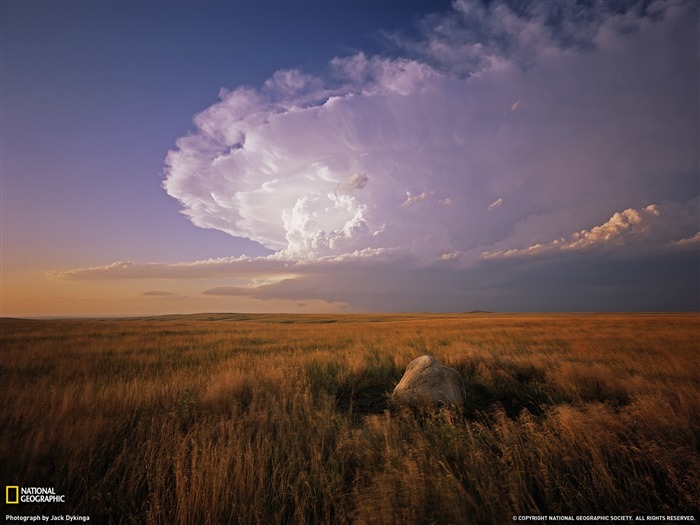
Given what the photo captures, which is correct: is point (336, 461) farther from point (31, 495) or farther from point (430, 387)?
point (430, 387)

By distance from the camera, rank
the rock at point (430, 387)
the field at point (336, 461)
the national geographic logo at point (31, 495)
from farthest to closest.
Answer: the rock at point (430, 387) → the national geographic logo at point (31, 495) → the field at point (336, 461)

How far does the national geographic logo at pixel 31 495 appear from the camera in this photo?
332 cm

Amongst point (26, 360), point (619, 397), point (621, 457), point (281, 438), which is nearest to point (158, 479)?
point (281, 438)

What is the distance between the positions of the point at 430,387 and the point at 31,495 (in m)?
6.62

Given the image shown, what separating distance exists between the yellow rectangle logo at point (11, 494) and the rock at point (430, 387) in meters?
6.28

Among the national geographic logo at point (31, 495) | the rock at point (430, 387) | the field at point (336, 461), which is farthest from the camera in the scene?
the rock at point (430, 387)

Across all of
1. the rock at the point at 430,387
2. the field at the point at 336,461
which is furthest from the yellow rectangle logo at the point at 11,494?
the rock at the point at 430,387

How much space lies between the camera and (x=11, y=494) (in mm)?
3412

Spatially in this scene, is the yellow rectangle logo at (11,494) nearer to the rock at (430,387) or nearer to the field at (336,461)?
the field at (336,461)

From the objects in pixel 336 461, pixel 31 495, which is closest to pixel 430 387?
pixel 336 461

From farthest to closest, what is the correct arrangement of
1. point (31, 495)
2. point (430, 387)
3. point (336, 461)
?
point (430, 387) → point (336, 461) → point (31, 495)

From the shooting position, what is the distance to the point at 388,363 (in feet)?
36.2

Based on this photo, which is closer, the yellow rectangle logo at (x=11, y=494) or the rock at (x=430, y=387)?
the yellow rectangle logo at (x=11, y=494)

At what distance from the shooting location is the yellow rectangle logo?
3324 mm
